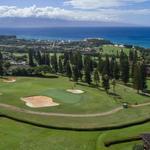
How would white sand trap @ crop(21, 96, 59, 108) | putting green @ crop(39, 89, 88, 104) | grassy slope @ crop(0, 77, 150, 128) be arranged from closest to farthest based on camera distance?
grassy slope @ crop(0, 77, 150, 128) < white sand trap @ crop(21, 96, 59, 108) < putting green @ crop(39, 89, 88, 104)

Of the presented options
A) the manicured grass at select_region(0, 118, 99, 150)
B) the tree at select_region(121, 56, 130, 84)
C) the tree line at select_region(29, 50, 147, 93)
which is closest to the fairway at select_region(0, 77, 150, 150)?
the manicured grass at select_region(0, 118, 99, 150)

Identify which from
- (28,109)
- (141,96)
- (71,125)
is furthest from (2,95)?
(141,96)

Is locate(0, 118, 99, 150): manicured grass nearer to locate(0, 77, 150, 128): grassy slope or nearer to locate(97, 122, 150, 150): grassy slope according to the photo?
locate(97, 122, 150, 150): grassy slope

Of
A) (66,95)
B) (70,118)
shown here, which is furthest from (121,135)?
(66,95)

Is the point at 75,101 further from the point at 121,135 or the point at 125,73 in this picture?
the point at 125,73

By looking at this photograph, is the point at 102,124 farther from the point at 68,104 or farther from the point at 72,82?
the point at 72,82

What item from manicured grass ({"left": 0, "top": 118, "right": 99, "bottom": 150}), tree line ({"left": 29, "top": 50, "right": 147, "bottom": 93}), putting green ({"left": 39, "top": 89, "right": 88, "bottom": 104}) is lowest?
manicured grass ({"left": 0, "top": 118, "right": 99, "bottom": 150})

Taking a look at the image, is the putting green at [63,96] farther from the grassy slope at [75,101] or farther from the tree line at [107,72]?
the tree line at [107,72]
